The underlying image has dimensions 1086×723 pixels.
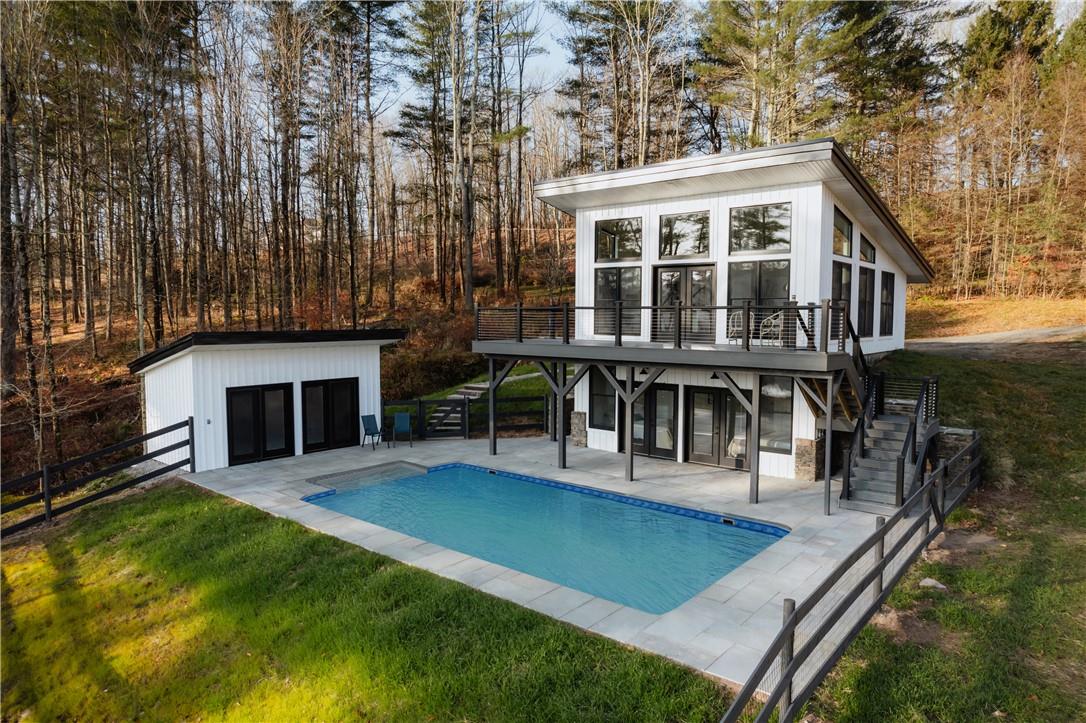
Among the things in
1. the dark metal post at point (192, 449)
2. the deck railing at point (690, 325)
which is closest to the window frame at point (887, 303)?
the deck railing at point (690, 325)

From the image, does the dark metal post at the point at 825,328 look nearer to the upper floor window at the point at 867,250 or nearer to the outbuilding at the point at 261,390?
the upper floor window at the point at 867,250

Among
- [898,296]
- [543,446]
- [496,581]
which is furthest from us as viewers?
[898,296]

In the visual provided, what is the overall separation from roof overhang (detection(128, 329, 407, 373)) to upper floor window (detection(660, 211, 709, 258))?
6469mm

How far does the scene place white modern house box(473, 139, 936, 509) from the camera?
30.3ft

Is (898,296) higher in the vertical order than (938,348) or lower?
higher

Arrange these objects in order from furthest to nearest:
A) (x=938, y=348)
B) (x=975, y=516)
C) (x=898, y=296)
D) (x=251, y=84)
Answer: (x=251, y=84), (x=938, y=348), (x=898, y=296), (x=975, y=516)

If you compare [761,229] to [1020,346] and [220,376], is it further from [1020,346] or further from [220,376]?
[1020,346]

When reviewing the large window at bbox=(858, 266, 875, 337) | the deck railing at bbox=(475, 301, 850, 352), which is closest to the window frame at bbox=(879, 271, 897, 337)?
the large window at bbox=(858, 266, 875, 337)

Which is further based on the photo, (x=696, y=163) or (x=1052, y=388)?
(x=1052, y=388)

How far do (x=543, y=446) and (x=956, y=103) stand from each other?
24027 mm

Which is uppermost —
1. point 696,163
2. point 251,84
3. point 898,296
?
point 251,84

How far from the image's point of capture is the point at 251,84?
796 inches

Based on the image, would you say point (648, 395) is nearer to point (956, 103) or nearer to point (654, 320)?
point (654, 320)

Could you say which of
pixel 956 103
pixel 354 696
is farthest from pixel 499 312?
pixel 956 103
